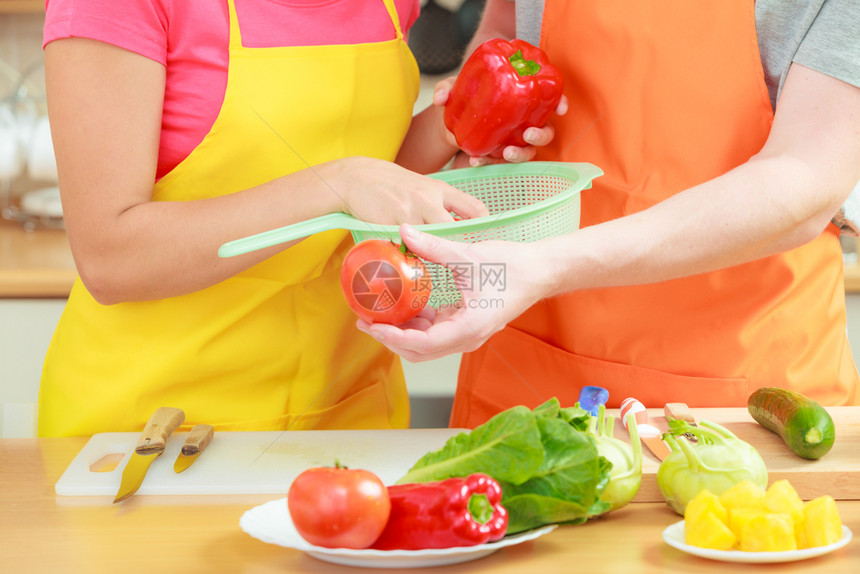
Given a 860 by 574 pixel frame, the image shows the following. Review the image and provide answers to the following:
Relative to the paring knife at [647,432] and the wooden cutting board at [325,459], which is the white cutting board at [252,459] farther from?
the paring knife at [647,432]

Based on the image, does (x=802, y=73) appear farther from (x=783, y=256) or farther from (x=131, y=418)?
(x=131, y=418)

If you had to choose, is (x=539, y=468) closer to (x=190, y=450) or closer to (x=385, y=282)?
(x=385, y=282)

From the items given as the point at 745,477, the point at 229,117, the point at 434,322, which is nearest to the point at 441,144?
the point at 229,117

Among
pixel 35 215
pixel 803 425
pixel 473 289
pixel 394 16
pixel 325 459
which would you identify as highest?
pixel 394 16

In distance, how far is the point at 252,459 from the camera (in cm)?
98

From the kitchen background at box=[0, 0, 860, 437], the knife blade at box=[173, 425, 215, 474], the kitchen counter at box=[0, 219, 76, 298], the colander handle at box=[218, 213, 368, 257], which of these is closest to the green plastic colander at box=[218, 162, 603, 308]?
the colander handle at box=[218, 213, 368, 257]

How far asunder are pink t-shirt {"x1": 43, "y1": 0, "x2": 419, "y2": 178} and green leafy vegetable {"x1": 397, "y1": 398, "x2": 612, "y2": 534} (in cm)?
59

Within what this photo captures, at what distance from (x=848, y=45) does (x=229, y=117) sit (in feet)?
2.31

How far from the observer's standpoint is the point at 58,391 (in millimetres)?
1194

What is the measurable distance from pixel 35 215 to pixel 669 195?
1.94m

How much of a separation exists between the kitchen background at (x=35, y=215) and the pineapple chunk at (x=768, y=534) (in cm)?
144

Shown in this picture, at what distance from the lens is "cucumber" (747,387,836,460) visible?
88 cm

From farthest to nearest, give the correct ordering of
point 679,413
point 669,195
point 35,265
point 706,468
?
point 35,265, point 669,195, point 679,413, point 706,468

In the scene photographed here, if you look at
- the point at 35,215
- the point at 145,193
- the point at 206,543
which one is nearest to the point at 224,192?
the point at 145,193
